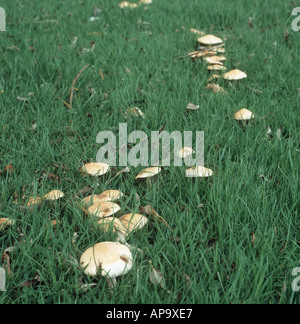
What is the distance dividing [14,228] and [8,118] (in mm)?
1367

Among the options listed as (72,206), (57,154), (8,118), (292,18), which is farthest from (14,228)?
(292,18)

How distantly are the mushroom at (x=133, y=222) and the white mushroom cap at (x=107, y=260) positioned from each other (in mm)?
218

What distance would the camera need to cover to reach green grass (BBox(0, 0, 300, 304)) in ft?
5.64

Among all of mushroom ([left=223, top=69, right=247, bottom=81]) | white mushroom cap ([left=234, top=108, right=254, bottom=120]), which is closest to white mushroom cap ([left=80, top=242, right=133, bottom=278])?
white mushroom cap ([left=234, top=108, right=254, bottom=120])

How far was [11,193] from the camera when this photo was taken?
91.3 inches

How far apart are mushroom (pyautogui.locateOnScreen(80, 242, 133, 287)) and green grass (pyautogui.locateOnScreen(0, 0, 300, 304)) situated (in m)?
0.05

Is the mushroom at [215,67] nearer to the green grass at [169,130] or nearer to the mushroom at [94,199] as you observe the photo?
the green grass at [169,130]

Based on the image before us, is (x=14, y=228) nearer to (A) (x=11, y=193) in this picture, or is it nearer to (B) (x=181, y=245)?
(A) (x=11, y=193)

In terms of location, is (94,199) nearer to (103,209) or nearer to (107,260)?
(103,209)

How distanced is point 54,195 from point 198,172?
0.84m

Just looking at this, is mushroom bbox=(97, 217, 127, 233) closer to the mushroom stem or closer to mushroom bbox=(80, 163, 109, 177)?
the mushroom stem

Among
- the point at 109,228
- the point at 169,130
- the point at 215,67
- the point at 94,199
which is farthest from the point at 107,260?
the point at 215,67

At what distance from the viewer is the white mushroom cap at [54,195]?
7.06 ft

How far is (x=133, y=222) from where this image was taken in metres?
1.98
